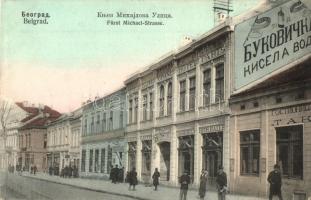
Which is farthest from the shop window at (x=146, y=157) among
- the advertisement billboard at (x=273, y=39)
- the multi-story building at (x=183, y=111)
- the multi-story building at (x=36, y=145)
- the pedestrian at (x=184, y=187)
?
the multi-story building at (x=36, y=145)

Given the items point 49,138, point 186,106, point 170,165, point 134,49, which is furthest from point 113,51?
point 49,138

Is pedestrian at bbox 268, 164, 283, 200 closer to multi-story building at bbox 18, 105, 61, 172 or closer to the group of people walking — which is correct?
the group of people walking

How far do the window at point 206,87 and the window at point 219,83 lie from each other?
1.78ft

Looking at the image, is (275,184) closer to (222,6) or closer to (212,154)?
(212,154)

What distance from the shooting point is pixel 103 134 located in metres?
27.8

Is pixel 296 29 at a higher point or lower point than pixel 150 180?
higher

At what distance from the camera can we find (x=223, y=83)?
16812 mm

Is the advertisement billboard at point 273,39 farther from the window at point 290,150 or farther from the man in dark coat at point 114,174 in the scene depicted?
the man in dark coat at point 114,174

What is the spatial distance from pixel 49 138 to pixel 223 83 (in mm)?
25503

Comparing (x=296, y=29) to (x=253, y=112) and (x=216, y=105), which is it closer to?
(x=253, y=112)

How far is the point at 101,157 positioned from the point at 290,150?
1556cm

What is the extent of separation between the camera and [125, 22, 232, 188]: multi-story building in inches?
662

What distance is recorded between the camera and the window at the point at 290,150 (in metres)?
13.2

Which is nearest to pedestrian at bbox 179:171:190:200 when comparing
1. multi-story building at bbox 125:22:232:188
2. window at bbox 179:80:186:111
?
multi-story building at bbox 125:22:232:188
